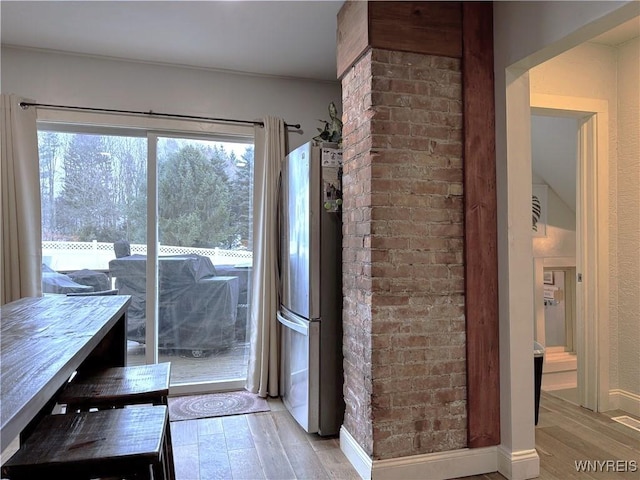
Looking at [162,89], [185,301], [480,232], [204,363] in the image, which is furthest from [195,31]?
[204,363]

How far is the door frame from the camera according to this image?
2.99 m

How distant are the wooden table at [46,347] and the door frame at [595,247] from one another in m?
2.98

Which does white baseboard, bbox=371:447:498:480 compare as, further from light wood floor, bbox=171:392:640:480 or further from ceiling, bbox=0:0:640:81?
ceiling, bbox=0:0:640:81

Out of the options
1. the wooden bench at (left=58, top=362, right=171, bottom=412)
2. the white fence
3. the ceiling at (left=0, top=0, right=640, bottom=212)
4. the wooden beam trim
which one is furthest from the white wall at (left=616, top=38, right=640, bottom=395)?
the white fence

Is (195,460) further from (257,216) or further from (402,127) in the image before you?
(402,127)

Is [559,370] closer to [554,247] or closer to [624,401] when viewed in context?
[624,401]

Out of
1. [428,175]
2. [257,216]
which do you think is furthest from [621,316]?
[257,216]

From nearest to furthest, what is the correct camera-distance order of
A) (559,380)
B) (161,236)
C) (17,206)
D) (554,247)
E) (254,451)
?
1. (254,451)
2. (17,206)
3. (161,236)
4. (559,380)
5. (554,247)

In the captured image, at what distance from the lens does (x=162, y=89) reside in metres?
3.27

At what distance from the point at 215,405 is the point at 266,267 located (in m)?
1.06

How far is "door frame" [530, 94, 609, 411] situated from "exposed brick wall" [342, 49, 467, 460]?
140 centimetres

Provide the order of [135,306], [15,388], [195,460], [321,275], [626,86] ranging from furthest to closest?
[135,306]
[626,86]
[321,275]
[195,460]
[15,388]

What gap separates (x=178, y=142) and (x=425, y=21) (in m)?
2.07

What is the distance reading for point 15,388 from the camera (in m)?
0.95
